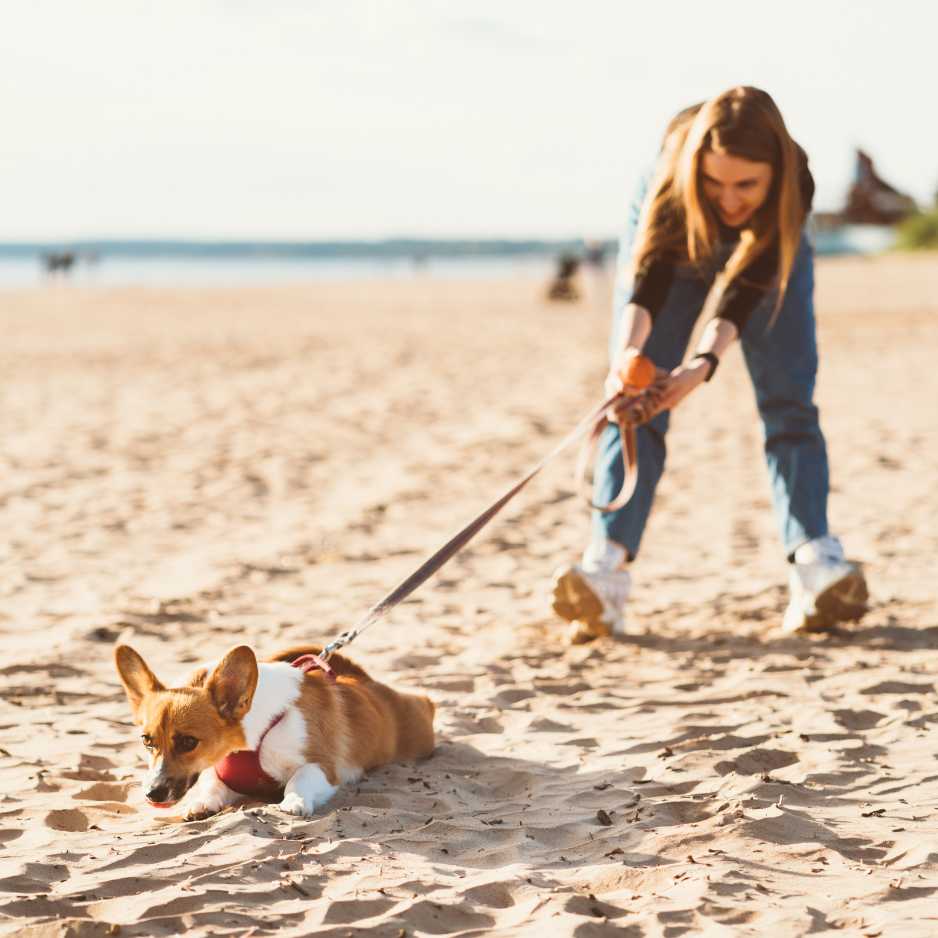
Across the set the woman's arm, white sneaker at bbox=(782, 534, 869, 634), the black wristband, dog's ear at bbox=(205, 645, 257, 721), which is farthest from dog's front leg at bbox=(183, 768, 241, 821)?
white sneaker at bbox=(782, 534, 869, 634)

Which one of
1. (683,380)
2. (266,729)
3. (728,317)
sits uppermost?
(728,317)

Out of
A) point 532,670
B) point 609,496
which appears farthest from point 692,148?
point 532,670

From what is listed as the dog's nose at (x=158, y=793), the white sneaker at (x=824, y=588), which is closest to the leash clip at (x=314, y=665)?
the dog's nose at (x=158, y=793)

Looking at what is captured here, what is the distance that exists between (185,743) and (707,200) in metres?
2.55

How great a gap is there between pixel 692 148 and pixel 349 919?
279 cm

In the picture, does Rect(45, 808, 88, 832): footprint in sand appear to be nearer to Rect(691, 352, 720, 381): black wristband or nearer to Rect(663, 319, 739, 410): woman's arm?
Rect(663, 319, 739, 410): woman's arm

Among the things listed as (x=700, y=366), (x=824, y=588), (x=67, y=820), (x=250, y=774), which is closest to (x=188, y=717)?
(x=250, y=774)

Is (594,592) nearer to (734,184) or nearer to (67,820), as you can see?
(734,184)

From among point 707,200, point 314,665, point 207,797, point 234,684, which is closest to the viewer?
point 234,684

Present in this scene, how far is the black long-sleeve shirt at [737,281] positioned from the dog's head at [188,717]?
7.25 ft

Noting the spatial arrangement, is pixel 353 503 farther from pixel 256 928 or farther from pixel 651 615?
pixel 256 928

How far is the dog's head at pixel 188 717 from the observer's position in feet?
10.9

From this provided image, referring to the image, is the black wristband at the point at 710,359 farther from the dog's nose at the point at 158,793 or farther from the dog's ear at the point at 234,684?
the dog's nose at the point at 158,793

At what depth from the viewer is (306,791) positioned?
3.46 metres
